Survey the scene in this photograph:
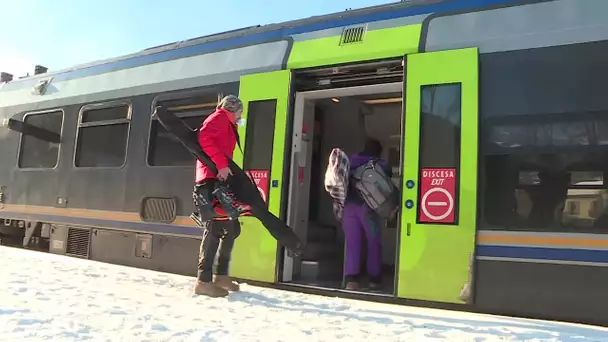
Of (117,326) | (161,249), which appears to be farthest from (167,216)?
(117,326)

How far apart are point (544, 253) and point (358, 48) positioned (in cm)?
208

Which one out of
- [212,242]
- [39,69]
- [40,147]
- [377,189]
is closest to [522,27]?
[377,189]

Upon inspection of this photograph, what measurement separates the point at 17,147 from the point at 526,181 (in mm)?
6340

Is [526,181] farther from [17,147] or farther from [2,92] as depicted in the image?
[2,92]

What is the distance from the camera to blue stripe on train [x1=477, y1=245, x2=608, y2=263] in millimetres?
3258

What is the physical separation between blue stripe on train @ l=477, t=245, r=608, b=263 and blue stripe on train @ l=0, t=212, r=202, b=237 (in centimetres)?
255

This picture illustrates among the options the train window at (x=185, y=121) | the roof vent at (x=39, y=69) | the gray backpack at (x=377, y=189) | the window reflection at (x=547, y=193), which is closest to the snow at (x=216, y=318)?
the window reflection at (x=547, y=193)

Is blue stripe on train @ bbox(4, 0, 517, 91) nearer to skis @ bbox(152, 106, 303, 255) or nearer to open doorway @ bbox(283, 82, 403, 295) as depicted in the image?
open doorway @ bbox(283, 82, 403, 295)

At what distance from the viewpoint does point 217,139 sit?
13.0ft

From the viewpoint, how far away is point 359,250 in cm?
460

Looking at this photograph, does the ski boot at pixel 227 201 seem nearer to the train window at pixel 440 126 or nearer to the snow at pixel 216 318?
the snow at pixel 216 318

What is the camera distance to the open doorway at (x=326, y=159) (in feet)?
15.3

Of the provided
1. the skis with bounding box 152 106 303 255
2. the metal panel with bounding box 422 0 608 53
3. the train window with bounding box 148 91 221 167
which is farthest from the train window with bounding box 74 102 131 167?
the metal panel with bounding box 422 0 608 53

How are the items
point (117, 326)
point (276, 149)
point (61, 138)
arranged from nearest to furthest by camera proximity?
point (117, 326) → point (276, 149) → point (61, 138)
